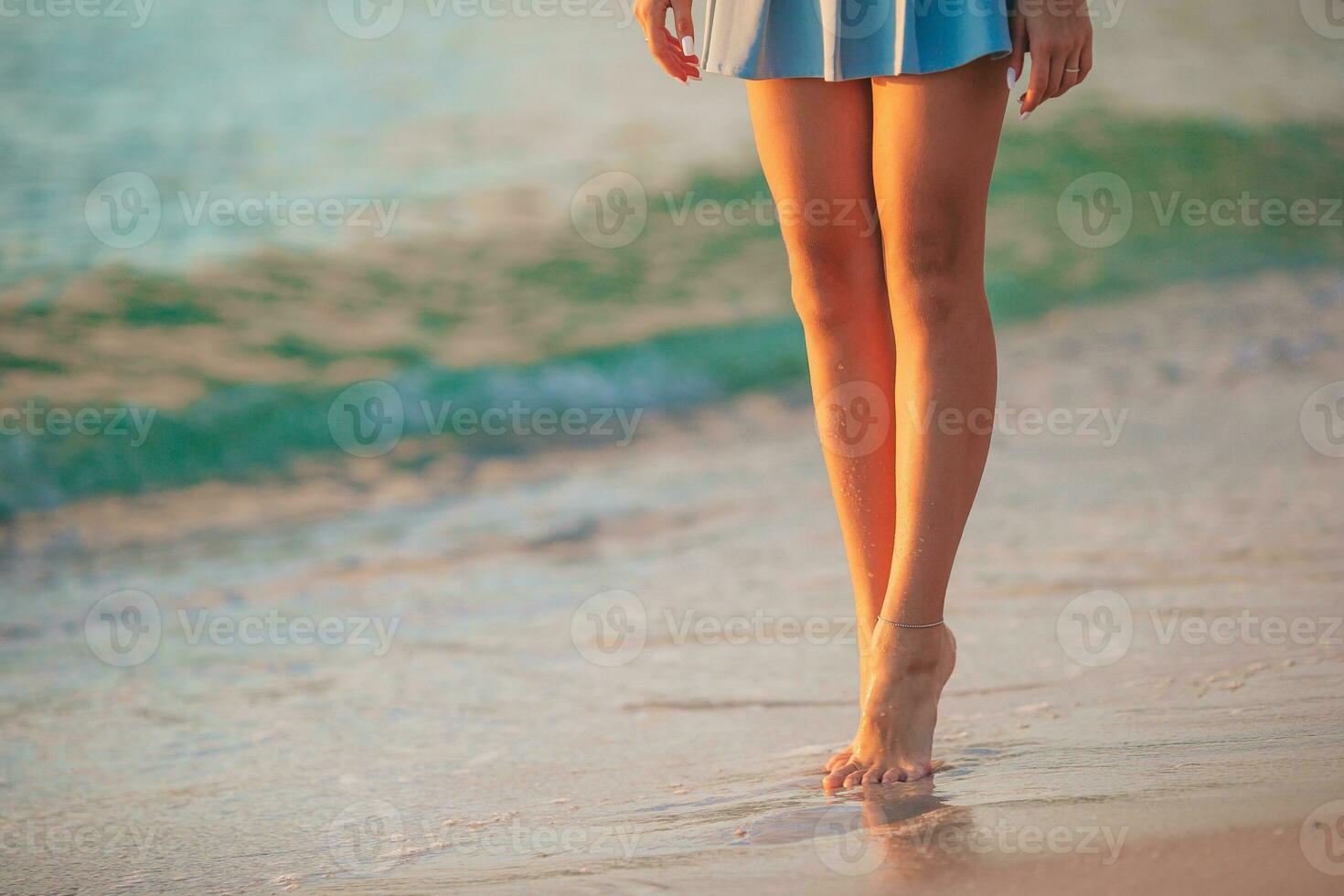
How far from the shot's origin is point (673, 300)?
8.38m

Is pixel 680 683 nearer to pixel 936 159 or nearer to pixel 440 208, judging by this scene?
pixel 936 159

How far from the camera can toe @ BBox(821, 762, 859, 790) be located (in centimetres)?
171

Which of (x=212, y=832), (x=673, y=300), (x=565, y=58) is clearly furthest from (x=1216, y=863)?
(x=565, y=58)

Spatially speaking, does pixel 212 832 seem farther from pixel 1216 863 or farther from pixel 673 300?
pixel 673 300

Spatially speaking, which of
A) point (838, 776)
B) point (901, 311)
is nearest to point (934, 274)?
point (901, 311)

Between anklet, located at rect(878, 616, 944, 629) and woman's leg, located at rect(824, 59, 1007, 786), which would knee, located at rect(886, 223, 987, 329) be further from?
anklet, located at rect(878, 616, 944, 629)

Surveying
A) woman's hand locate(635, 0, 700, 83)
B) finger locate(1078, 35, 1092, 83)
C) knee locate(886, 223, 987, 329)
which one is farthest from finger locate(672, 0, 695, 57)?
finger locate(1078, 35, 1092, 83)

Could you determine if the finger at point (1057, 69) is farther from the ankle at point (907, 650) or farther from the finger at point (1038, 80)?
the ankle at point (907, 650)

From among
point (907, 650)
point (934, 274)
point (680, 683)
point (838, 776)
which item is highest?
point (934, 274)

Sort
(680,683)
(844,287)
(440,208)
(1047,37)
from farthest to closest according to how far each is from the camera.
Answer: (440,208) → (680,683) → (844,287) → (1047,37)

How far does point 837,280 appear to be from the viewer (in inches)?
72.0

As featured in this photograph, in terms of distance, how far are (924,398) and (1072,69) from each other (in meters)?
0.46

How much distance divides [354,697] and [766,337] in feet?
17.5

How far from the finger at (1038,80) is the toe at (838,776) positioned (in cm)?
88
